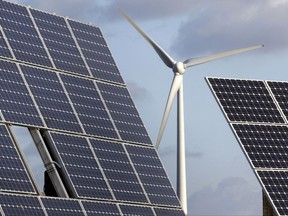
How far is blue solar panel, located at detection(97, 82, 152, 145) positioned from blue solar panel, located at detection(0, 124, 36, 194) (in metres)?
10.8

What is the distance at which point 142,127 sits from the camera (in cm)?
8250

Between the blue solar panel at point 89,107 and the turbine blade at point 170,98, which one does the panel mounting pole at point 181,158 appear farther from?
the blue solar panel at point 89,107

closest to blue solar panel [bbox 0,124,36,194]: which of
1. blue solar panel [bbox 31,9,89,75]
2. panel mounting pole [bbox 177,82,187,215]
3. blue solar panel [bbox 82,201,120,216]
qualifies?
blue solar panel [bbox 82,201,120,216]

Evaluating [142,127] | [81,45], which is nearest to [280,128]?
[142,127]

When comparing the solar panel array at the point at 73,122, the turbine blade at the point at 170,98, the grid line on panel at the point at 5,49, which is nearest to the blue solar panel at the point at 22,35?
the solar panel array at the point at 73,122

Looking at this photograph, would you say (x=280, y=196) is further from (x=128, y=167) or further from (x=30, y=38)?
(x=30, y=38)

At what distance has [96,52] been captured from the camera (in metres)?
84.2

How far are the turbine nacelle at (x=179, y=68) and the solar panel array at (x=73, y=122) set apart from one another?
9.06 metres

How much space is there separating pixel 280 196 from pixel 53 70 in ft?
54.1

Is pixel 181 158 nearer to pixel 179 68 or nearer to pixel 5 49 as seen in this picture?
pixel 179 68

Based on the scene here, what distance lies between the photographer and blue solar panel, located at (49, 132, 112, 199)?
245ft

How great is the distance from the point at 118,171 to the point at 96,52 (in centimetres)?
1006

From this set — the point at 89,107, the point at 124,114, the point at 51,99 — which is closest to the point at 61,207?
the point at 51,99

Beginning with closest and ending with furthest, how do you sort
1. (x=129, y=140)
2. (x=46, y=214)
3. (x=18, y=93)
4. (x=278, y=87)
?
(x=46, y=214)
(x=18, y=93)
(x=129, y=140)
(x=278, y=87)
